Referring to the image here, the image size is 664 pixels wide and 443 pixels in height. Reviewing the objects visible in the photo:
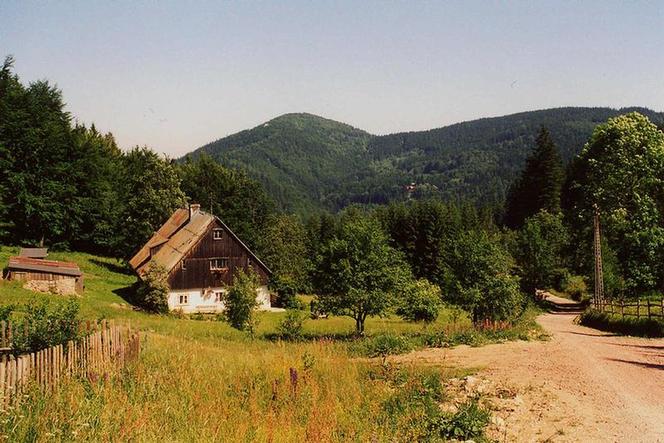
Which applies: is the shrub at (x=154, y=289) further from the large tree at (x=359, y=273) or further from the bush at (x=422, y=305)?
the bush at (x=422, y=305)

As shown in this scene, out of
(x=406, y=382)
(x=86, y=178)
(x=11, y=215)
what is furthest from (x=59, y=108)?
Result: (x=406, y=382)

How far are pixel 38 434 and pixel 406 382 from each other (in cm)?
727

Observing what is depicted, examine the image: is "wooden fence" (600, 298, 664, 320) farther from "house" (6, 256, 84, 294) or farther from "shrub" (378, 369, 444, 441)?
"house" (6, 256, 84, 294)

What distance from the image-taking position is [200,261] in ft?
160

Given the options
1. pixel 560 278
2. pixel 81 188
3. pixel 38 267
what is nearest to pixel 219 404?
pixel 38 267

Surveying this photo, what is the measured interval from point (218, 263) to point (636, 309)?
3460 cm

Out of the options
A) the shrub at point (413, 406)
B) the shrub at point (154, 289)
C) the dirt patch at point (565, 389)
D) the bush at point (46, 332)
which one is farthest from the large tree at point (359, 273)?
the shrub at point (154, 289)

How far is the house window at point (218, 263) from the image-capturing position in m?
49.4

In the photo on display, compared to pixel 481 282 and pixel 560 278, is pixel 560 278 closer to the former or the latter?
pixel 560 278

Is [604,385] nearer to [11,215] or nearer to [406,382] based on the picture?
[406,382]

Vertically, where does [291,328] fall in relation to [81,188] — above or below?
below

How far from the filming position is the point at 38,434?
22.7 feet

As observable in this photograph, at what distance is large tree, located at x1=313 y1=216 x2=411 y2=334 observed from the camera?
2727 centimetres

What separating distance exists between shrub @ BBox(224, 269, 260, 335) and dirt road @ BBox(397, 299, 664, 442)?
14.0 metres
